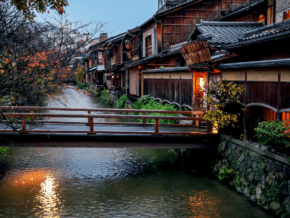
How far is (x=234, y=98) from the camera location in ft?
38.6

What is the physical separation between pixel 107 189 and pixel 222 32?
9.83 meters

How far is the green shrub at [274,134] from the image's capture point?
8.60 metres

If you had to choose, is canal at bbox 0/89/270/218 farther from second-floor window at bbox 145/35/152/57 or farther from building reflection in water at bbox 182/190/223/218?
second-floor window at bbox 145/35/152/57

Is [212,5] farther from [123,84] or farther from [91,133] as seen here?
[91,133]

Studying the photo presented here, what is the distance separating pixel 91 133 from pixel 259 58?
323 inches

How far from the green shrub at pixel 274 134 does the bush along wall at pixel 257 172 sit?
297 mm

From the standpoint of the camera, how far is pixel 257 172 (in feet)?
32.4

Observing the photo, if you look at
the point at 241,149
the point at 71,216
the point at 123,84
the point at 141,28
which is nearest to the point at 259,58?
the point at 241,149

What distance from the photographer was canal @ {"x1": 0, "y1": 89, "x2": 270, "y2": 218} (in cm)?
998

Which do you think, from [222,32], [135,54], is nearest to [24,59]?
[222,32]

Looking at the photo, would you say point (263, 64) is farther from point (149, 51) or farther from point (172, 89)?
point (149, 51)

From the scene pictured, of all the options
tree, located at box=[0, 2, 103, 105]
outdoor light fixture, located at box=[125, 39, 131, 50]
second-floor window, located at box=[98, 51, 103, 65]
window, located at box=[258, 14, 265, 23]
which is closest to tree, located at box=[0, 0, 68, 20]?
tree, located at box=[0, 2, 103, 105]

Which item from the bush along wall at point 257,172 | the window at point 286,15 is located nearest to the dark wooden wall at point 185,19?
the window at point 286,15

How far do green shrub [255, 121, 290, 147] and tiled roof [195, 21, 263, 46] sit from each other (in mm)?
5090
